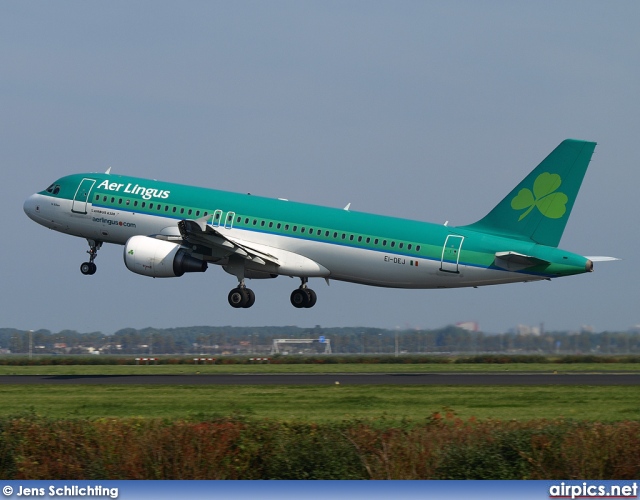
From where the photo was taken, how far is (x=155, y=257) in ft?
180

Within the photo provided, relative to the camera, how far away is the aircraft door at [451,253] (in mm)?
51312

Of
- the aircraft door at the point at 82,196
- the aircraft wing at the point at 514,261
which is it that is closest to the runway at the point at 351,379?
the aircraft wing at the point at 514,261

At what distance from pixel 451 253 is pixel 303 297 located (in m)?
10.9

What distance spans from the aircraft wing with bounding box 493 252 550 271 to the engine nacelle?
16.0 meters

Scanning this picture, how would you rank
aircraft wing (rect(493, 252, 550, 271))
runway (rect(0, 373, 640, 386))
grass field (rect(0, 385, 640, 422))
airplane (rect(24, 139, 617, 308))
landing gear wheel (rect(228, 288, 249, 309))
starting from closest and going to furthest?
1. grass field (rect(0, 385, 640, 422))
2. runway (rect(0, 373, 640, 386))
3. aircraft wing (rect(493, 252, 550, 271))
4. airplane (rect(24, 139, 617, 308))
5. landing gear wheel (rect(228, 288, 249, 309))

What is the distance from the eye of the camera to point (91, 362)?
2672 inches

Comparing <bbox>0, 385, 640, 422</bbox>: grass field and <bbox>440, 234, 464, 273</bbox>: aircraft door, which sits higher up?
<bbox>440, 234, 464, 273</bbox>: aircraft door

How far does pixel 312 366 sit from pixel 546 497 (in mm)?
40051

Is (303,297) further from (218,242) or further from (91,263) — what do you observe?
(91,263)

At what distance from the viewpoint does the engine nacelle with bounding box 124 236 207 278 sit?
180 feet

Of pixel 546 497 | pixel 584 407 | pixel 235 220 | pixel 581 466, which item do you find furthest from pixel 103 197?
pixel 546 497

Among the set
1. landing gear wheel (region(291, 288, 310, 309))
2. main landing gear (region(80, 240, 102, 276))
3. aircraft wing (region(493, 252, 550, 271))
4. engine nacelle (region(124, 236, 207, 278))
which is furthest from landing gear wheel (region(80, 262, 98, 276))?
aircraft wing (region(493, 252, 550, 271))

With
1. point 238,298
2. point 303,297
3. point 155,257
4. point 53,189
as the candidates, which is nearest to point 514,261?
point 303,297

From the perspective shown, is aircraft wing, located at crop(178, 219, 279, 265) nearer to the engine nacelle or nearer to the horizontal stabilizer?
the engine nacelle
